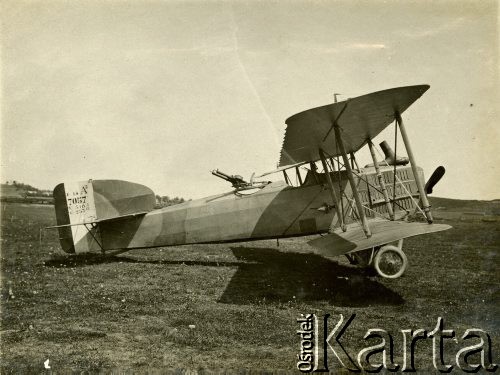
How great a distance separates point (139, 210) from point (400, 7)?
689 centimetres

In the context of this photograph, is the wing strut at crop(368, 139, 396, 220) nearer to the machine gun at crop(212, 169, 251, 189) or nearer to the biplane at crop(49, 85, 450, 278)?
the biplane at crop(49, 85, 450, 278)

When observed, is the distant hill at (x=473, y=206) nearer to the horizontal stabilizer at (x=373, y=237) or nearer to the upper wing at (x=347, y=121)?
the upper wing at (x=347, y=121)

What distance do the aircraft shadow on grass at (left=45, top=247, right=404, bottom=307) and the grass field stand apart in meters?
0.03

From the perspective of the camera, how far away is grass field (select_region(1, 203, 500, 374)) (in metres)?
3.92

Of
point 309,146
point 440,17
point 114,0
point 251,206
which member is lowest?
point 251,206

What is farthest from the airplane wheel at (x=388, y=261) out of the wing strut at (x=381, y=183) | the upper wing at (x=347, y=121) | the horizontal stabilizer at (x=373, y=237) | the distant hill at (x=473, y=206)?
the distant hill at (x=473, y=206)

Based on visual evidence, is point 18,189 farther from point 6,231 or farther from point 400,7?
point 400,7

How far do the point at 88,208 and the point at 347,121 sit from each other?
5888 mm

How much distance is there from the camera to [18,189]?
2877 centimetres

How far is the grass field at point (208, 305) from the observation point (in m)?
3.92

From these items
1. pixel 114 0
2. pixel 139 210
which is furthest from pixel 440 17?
pixel 139 210

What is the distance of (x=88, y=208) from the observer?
8000mm

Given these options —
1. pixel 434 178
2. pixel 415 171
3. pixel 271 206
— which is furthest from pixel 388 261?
pixel 434 178

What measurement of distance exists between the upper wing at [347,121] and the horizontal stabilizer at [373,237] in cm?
180
